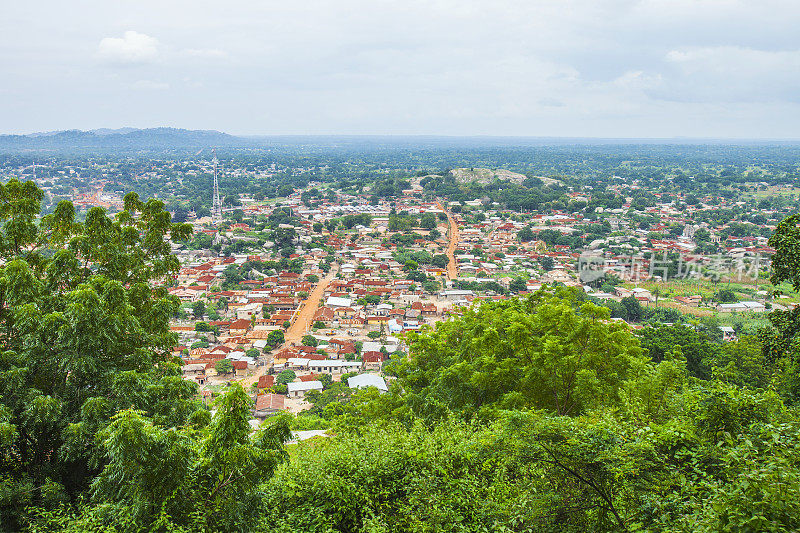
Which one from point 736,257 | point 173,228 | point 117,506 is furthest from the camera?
point 736,257

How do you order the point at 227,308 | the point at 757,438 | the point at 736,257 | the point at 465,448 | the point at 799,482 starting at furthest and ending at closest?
the point at 736,257
the point at 227,308
the point at 465,448
the point at 757,438
the point at 799,482

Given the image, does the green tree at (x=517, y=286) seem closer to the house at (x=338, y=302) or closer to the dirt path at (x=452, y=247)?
the dirt path at (x=452, y=247)

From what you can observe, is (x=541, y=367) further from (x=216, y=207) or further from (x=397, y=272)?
(x=216, y=207)

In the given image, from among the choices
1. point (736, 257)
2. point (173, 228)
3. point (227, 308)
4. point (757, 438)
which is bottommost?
point (227, 308)

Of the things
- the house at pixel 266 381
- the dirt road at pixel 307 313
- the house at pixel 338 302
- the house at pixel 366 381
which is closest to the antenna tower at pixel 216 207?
the dirt road at pixel 307 313

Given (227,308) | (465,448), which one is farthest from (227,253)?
(465,448)

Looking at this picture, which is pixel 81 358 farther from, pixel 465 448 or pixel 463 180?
pixel 463 180

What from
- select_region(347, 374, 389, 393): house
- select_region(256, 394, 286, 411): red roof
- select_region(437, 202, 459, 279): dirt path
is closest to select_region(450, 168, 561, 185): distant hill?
select_region(437, 202, 459, 279): dirt path
